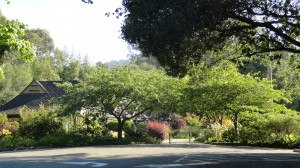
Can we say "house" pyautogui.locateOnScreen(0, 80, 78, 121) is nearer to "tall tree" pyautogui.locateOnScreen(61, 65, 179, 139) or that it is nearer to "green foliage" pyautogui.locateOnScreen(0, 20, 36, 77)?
"tall tree" pyautogui.locateOnScreen(61, 65, 179, 139)

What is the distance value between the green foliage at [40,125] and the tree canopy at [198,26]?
508 inches

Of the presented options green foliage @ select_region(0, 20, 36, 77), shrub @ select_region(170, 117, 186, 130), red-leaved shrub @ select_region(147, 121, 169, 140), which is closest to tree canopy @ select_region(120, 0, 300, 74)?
green foliage @ select_region(0, 20, 36, 77)

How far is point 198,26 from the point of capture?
12289 millimetres

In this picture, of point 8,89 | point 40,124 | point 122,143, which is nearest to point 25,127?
point 40,124

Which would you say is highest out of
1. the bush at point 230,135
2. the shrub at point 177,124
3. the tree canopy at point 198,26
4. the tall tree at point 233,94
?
the tree canopy at point 198,26

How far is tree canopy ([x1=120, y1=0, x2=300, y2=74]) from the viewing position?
38.4 ft

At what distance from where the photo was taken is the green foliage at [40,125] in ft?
82.1

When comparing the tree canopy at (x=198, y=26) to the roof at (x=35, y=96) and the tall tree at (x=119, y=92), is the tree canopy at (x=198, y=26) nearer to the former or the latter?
the tall tree at (x=119, y=92)

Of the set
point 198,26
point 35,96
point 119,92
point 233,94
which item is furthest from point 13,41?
point 35,96

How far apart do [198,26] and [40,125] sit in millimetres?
16187

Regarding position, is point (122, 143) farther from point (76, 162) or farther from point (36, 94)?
point (36, 94)

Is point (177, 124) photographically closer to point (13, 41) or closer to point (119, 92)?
point (119, 92)

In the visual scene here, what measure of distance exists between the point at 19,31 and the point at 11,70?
53.3m

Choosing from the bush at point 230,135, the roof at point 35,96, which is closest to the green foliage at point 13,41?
the bush at point 230,135
